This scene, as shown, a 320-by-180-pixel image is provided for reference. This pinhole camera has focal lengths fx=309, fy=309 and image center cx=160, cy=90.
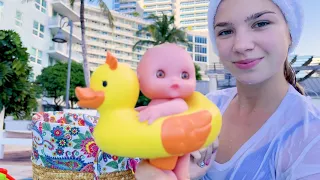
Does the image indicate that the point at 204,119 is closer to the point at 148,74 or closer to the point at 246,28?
the point at 148,74

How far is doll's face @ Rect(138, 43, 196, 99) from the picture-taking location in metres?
0.69

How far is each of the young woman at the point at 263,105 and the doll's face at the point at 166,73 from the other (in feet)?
1.07

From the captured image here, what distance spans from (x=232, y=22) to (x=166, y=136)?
1.70 feet

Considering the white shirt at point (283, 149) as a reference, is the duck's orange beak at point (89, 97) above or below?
above

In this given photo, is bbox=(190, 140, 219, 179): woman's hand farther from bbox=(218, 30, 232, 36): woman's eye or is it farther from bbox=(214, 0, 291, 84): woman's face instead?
bbox=(218, 30, 232, 36): woman's eye

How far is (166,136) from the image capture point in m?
0.65

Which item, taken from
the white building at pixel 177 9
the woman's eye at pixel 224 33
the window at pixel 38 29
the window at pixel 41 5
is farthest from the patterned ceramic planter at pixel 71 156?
the white building at pixel 177 9

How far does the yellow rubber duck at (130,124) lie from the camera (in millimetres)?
649

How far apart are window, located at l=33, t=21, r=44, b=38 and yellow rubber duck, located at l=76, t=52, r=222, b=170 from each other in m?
24.2

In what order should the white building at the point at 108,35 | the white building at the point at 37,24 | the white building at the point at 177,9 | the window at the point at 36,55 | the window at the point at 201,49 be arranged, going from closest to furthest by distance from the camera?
1. the white building at the point at 37,24
2. the window at the point at 36,55
3. the white building at the point at 108,35
4. the window at the point at 201,49
5. the white building at the point at 177,9

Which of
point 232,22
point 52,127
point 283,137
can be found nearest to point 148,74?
point 232,22

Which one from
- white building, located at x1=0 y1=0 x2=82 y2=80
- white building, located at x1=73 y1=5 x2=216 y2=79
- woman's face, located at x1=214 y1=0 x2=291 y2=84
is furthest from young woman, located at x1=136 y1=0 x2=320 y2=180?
white building, located at x1=73 y1=5 x2=216 y2=79

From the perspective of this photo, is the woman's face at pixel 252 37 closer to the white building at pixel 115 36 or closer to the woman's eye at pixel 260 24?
the woman's eye at pixel 260 24

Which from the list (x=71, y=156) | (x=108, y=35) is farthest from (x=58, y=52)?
(x=108, y=35)
